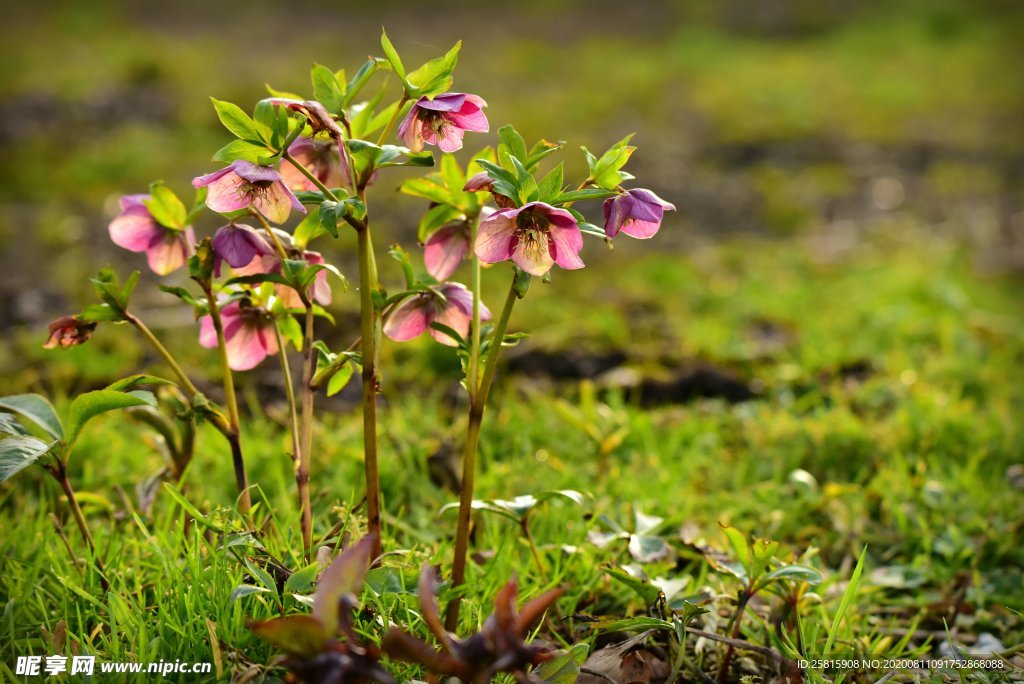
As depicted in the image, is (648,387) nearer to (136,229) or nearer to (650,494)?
(650,494)

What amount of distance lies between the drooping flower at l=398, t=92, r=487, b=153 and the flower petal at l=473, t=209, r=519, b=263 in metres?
0.11

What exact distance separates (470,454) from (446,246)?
31 centimetres

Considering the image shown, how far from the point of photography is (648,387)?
254 centimetres

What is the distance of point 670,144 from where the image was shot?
650 centimetres

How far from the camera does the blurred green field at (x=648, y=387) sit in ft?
4.51

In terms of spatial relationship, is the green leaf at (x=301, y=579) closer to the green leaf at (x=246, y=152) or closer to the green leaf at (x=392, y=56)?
the green leaf at (x=246, y=152)

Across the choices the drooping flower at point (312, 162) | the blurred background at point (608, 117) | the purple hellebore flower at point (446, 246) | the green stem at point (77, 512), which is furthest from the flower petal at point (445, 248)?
the green stem at point (77, 512)

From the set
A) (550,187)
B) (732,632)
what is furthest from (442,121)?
Answer: (732,632)

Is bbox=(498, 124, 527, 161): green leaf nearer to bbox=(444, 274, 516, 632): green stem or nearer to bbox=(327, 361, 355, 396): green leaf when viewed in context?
bbox=(444, 274, 516, 632): green stem

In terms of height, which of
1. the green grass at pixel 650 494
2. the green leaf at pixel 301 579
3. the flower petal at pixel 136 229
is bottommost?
the green grass at pixel 650 494

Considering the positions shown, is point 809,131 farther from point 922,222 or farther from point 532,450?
point 532,450

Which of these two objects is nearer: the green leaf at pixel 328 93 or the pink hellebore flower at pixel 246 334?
the green leaf at pixel 328 93

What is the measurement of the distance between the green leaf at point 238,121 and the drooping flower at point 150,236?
0.26m

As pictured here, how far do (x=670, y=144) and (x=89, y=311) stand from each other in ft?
19.2
